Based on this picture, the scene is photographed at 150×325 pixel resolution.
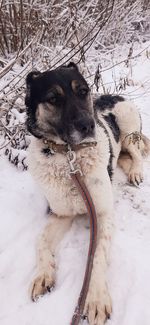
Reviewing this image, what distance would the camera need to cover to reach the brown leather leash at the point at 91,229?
1917mm

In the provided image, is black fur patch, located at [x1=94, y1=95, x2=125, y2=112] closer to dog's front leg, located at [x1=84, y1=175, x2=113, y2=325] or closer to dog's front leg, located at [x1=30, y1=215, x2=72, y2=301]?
dog's front leg, located at [x1=84, y1=175, x2=113, y2=325]

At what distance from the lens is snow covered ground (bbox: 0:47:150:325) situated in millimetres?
2012

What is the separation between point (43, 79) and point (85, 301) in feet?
5.63

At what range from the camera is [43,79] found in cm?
252

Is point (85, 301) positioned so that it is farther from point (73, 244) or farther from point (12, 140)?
point (12, 140)

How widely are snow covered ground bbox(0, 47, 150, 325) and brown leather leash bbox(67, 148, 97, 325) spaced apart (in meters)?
0.12

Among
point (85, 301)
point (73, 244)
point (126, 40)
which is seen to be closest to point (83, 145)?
point (73, 244)

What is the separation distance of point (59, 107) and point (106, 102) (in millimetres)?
1515

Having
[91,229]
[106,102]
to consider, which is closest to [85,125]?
[91,229]

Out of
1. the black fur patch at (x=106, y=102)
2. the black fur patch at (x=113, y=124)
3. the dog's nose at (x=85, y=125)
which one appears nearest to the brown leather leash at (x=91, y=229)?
the dog's nose at (x=85, y=125)

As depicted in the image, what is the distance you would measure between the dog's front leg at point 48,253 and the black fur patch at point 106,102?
1.60 meters

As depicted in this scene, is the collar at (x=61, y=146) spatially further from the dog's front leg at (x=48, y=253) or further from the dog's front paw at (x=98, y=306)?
the dog's front paw at (x=98, y=306)

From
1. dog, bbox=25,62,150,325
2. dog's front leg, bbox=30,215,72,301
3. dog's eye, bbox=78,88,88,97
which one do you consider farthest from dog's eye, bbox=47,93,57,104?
dog's front leg, bbox=30,215,72,301

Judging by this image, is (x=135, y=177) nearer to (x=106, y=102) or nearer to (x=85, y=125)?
(x=106, y=102)
